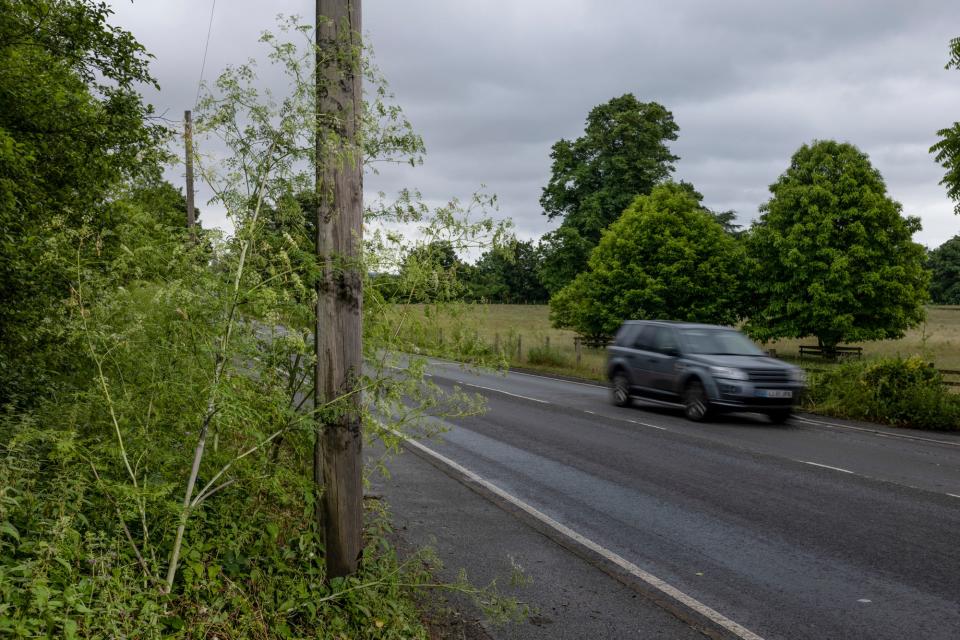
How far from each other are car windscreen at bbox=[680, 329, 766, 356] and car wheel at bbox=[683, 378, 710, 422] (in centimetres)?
75

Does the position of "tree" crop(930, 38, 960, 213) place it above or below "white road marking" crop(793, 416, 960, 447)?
above

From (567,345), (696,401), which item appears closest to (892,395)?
(696,401)

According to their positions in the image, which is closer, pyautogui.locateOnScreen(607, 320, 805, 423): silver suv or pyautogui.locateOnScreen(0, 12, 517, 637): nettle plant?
pyautogui.locateOnScreen(0, 12, 517, 637): nettle plant

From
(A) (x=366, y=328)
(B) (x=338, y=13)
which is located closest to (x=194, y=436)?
(A) (x=366, y=328)

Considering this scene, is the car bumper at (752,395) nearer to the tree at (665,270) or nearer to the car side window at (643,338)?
the car side window at (643,338)

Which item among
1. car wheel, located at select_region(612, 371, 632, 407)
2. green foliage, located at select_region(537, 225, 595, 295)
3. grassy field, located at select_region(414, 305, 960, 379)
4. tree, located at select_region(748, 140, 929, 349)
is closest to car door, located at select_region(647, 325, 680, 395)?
car wheel, located at select_region(612, 371, 632, 407)

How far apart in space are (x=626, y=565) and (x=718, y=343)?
10530 millimetres

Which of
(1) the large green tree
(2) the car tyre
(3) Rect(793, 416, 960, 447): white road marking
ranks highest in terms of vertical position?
(1) the large green tree

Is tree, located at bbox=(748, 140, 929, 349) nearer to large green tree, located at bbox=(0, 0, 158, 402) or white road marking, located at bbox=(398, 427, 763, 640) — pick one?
white road marking, located at bbox=(398, 427, 763, 640)

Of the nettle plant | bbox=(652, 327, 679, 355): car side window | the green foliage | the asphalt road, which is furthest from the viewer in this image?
the green foliage

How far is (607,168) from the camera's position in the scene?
4972 centimetres

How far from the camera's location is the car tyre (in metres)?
17.2

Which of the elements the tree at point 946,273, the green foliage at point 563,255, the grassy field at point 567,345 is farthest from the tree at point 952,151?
the tree at point 946,273

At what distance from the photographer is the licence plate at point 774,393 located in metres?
14.4
